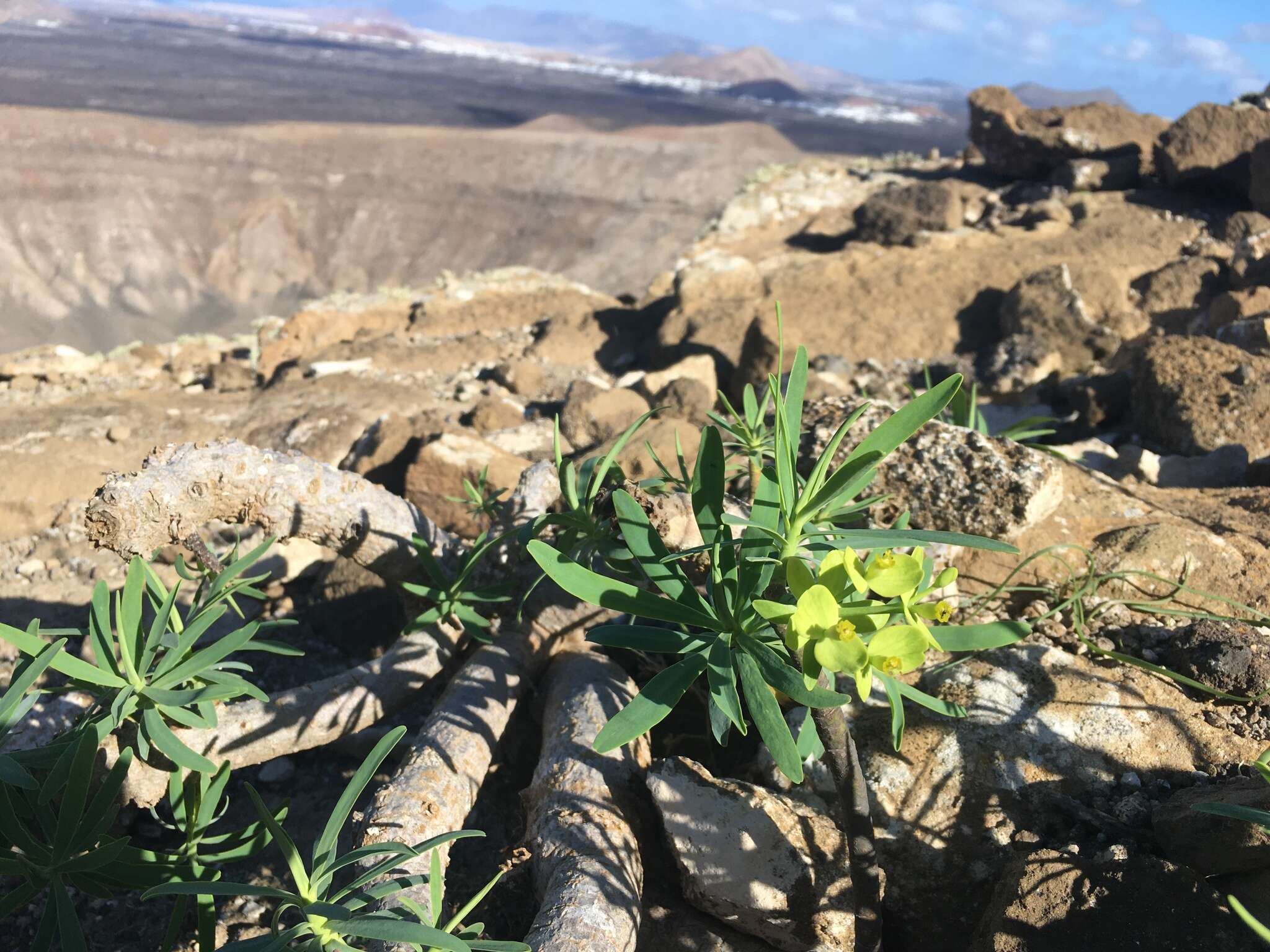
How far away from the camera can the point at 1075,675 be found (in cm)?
197

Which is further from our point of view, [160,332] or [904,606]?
[160,332]

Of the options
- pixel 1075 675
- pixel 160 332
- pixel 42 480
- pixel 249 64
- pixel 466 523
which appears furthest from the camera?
pixel 249 64

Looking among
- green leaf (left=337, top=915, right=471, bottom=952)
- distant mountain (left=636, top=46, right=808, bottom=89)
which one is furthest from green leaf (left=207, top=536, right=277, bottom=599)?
distant mountain (left=636, top=46, right=808, bottom=89)

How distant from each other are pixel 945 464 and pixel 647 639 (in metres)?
1.43

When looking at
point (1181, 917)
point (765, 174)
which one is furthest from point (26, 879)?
point (765, 174)

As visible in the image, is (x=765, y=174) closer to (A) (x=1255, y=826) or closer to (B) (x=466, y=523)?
(B) (x=466, y=523)

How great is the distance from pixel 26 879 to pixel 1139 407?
182 inches

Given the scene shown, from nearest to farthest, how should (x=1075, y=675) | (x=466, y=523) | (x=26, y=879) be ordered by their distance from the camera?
1. (x=26, y=879)
2. (x=1075, y=675)
3. (x=466, y=523)

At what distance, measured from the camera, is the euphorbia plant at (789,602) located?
1105mm

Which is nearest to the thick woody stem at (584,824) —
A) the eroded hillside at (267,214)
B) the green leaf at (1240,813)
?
the green leaf at (1240,813)

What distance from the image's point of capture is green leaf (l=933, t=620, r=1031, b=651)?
131cm

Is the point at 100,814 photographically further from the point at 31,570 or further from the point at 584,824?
the point at 31,570

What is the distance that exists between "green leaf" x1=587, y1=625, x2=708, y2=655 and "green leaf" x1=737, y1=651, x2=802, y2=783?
12 centimetres

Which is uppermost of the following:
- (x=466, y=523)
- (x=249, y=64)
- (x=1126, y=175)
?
(x=249, y=64)
